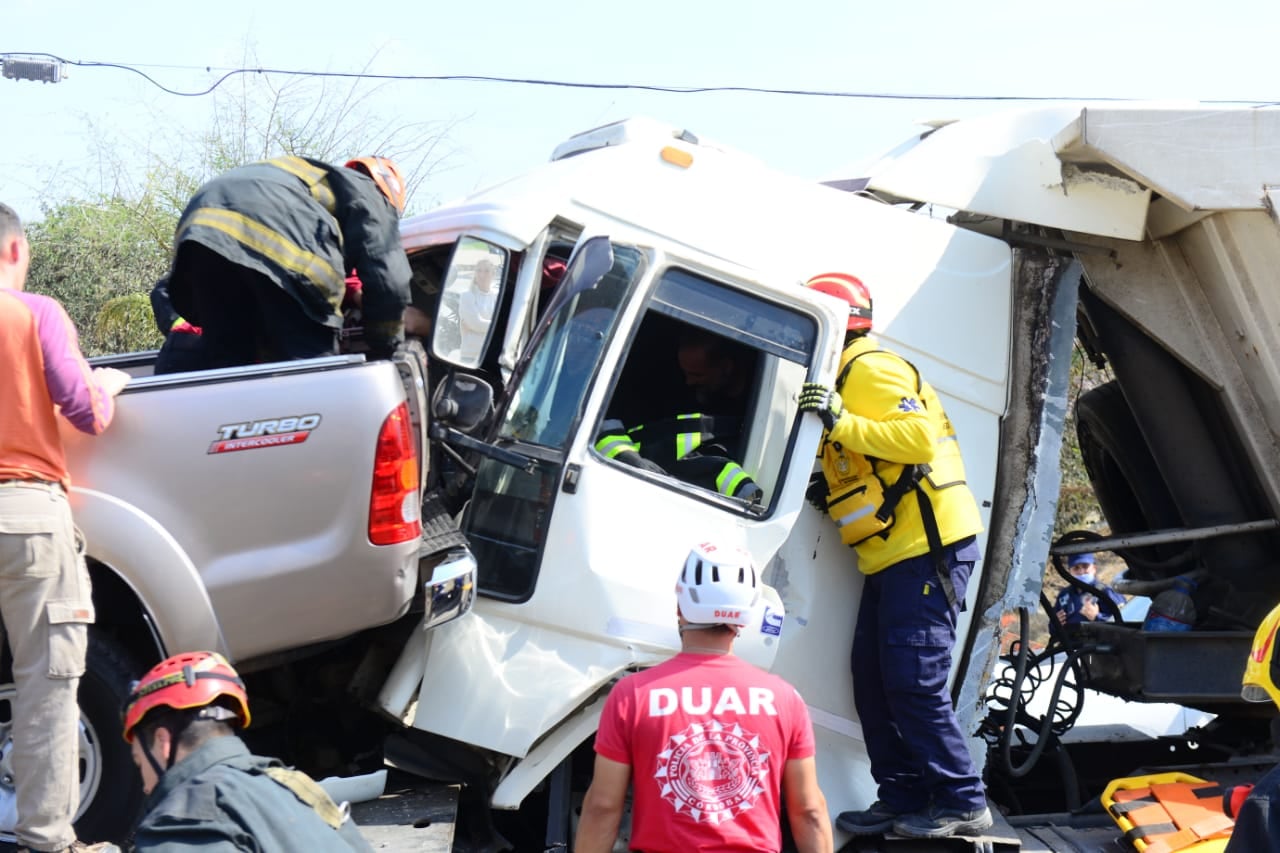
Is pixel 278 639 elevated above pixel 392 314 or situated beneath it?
situated beneath

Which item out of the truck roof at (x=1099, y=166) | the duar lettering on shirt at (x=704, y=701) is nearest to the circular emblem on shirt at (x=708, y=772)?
the duar lettering on shirt at (x=704, y=701)

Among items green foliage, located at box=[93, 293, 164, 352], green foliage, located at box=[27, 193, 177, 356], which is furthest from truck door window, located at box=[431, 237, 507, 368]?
green foliage, located at box=[27, 193, 177, 356]

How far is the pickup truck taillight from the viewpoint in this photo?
3.50 m

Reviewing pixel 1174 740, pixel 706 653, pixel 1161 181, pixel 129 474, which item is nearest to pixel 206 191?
pixel 129 474

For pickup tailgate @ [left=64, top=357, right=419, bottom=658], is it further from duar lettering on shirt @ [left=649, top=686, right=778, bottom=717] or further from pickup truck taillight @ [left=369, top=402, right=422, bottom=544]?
duar lettering on shirt @ [left=649, top=686, right=778, bottom=717]

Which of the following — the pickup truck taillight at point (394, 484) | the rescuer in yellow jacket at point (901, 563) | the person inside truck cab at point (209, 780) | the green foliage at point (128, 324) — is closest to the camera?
the person inside truck cab at point (209, 780)

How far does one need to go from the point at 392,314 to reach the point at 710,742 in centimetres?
170

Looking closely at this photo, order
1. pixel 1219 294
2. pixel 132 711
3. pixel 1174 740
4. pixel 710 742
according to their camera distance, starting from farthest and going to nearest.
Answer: pixel 1174 740 → pixel 1219 294 → pixel 710 742 → pixel 132 711

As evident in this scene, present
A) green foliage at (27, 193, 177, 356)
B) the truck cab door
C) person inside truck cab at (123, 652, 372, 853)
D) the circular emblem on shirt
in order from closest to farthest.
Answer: person inside truck cab at (123, 652, 372, 853), the circular emblem on shirt, the truck cab door, green foliage at (27, 193, 177, 356)

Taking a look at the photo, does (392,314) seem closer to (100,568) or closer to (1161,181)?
(100,568)

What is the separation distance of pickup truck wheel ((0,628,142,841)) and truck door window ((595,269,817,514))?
1485 mm

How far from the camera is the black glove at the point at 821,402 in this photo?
3984mm

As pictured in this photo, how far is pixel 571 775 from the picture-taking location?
3959mm

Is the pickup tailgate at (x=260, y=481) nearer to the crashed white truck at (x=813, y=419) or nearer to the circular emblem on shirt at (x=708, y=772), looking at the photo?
the crashed white truck at (x=813, y=419)
